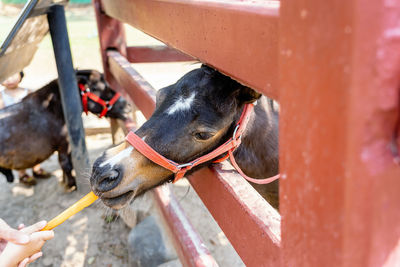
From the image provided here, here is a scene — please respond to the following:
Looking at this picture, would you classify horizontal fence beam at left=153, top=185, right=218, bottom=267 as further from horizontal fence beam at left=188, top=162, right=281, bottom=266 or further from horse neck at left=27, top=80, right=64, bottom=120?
horse neck at left=27, top=80, right=64, bottom=120

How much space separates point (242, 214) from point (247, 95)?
568 mm

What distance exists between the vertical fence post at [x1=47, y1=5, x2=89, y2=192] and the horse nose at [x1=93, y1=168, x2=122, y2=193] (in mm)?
1980

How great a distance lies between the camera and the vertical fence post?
331cm

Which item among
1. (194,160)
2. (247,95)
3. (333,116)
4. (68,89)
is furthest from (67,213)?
(68,89)

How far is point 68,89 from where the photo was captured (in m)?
3.50

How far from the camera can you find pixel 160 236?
8.68 feet

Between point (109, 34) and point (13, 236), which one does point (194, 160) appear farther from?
point (109, 34)

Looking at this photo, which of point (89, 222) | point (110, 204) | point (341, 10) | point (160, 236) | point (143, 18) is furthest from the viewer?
point (89, 222)

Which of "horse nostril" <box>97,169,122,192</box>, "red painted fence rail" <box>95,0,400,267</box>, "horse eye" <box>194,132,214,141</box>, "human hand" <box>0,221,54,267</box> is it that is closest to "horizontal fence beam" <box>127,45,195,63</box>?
"horse eye" <box>194,132,214,141</box>

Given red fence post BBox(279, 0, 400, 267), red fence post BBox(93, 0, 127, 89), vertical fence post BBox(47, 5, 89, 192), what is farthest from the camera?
red fence post BBox(93, 0, 127, 89)

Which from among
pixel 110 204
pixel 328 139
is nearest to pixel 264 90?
pixel 328 139

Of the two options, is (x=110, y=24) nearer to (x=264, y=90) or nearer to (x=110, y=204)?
(x=110, y=204)

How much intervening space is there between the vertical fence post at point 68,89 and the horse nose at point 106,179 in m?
1.98

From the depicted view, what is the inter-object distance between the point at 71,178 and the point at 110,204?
2.69 m
